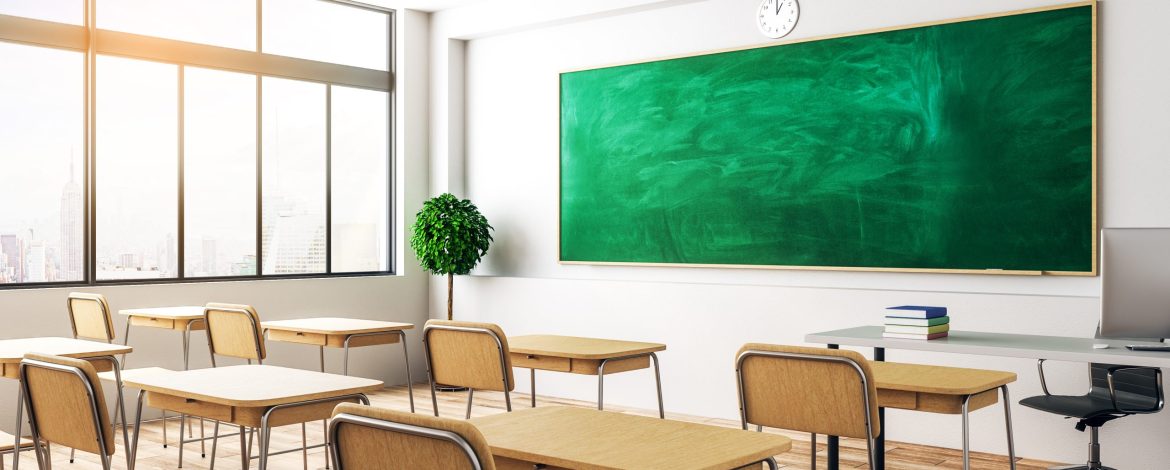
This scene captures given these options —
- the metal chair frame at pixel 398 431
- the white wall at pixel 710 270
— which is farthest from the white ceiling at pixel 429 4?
the metal chair frame at pixel 398 431

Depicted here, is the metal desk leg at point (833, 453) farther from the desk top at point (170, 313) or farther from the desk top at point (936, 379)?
the desk top at point (170, 313)

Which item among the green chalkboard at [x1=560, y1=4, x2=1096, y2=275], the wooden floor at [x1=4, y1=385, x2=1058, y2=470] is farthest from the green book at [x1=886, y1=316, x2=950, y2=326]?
Result: the green chalkboard at [x1=560, y1=4, x2=1096, y2=275]

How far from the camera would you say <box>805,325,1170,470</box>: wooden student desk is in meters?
3.59

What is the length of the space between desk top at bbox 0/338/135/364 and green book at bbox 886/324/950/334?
3.22 meters

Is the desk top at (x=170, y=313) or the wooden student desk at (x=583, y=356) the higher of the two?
the desk top at (x=170, y=313)

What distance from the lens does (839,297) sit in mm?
5941

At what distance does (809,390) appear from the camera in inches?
123

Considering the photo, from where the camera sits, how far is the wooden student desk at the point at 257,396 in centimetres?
298

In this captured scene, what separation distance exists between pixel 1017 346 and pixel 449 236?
448cm

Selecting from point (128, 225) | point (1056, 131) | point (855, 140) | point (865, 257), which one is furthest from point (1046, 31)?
point (128, 225)

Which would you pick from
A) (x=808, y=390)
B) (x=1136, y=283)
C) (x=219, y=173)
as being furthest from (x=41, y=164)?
(x=1136, y=283)

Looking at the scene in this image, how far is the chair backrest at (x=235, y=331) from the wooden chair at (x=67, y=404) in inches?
64.9

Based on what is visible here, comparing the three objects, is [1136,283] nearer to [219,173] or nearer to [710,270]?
[710,270]

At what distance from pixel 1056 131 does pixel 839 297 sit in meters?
1.50
